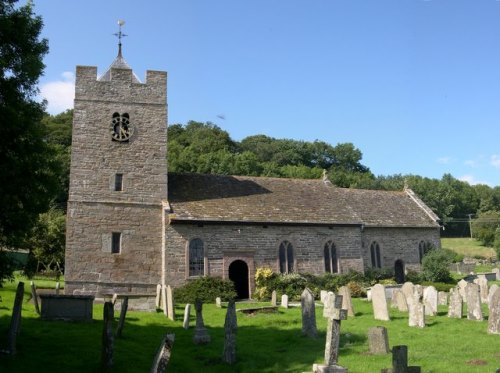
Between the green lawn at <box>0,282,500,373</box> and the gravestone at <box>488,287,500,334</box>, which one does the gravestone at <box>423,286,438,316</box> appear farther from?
the gravestone at <box>488,287,500,334</box>

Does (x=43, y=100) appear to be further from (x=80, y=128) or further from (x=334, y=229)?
(x=334, y=229)

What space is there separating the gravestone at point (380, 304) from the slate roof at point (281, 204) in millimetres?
11468

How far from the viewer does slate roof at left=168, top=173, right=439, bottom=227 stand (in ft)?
96.1

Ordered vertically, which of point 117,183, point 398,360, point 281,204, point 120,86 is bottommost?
point 398,360

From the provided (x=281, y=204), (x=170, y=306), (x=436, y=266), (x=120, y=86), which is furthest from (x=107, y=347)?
(x=436, y=266)

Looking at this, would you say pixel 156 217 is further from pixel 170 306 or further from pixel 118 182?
pixel 170 306

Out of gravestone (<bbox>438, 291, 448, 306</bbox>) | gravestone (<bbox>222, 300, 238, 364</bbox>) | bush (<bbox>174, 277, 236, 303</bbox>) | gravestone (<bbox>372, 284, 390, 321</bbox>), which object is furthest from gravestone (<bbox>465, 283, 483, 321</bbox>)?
bush (<bbox>174, 277, 236, 303</bbox>)

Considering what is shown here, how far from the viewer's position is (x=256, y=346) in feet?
48.4

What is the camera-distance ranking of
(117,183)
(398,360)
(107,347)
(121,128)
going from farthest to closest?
(121,128) → (117,183) → (107,347) → (398,360)

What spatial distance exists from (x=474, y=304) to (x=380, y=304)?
3466 millimetres

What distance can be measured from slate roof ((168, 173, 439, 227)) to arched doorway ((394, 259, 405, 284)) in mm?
2717

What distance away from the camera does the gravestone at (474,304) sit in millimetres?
18484

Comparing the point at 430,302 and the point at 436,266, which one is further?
the point at 436,266

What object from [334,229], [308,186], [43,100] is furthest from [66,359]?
[308,186]
